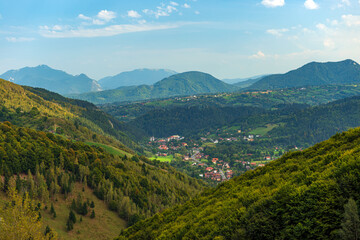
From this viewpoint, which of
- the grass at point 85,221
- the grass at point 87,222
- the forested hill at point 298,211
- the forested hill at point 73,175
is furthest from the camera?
the forested hill at point 73,175

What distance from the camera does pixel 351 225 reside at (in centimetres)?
1465

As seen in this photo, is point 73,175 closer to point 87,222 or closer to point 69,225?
point 87,222

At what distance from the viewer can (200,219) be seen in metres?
29.2

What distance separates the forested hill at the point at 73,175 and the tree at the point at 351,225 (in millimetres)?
67419

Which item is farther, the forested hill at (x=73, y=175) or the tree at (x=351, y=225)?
the forested hill at (x=73, y=175)

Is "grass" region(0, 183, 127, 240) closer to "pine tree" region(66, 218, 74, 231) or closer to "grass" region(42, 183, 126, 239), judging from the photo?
"grass" region(42, 183, 126, 239)

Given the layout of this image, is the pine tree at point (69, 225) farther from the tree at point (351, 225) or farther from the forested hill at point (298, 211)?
the tree at point (351, 225)

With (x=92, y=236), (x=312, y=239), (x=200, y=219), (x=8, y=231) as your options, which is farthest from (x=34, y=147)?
(x=312, y=239)

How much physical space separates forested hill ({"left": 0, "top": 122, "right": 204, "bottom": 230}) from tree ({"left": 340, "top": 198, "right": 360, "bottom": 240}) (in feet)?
221

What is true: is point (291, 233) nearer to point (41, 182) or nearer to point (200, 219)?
point (200, 219)

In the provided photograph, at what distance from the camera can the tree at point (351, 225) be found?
14.6m

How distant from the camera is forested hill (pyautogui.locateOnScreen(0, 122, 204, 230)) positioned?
73.7 meters

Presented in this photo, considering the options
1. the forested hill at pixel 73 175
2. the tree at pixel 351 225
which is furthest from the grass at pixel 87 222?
the tree at pixel 351 225

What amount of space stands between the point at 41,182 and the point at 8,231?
39083 millimetres
